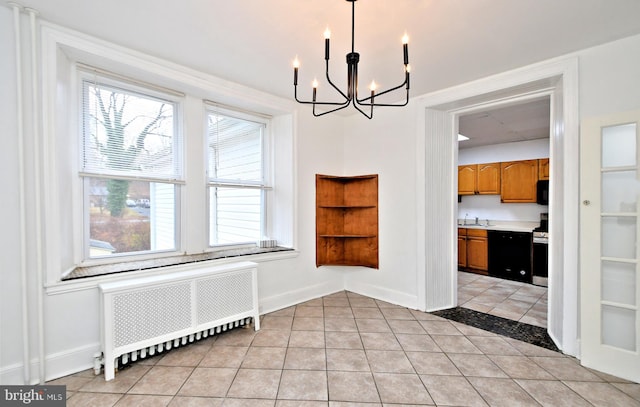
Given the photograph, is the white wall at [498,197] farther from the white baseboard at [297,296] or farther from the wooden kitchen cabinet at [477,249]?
the white baseboard at [297,296]

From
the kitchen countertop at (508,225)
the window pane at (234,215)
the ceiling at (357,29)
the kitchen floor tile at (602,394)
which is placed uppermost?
the ceiling at (357,29)

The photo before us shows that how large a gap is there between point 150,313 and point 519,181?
5978 millimetres

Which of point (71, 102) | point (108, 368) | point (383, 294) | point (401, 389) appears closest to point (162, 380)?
point (108, 368)

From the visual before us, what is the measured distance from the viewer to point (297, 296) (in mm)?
3684

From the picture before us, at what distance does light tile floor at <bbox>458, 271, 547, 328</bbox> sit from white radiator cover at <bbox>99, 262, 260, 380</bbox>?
9.17ft

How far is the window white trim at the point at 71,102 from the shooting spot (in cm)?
204

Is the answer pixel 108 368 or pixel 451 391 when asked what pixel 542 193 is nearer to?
pixel 451 391

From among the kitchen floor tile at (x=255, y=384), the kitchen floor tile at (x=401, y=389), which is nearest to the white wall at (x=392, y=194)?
the kitchen floor tile at (x=401, y=389)

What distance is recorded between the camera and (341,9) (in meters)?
1.85

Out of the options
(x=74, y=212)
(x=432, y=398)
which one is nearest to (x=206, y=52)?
(x=74, y=212)

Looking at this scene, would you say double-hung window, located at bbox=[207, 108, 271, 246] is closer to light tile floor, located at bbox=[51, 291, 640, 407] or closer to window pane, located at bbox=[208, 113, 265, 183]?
window pane, located at bbox=[208, 113, 265, 183]

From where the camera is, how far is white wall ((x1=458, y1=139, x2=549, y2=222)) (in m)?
5.28

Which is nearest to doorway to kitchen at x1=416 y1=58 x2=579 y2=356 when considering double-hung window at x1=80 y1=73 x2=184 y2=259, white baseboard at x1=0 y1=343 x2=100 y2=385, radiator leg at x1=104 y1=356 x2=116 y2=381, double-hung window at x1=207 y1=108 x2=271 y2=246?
double-hung window at x1=207 y1=108 x2=271 y2=246

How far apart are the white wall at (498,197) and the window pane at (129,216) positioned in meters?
5.77
